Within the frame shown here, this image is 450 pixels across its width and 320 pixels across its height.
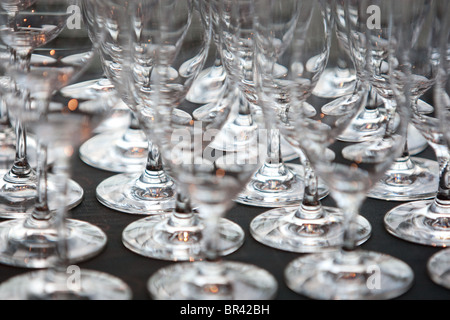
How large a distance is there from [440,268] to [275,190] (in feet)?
1.07

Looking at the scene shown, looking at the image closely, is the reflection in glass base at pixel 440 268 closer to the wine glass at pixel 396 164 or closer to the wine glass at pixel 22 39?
the wine glass at pixel 396 164

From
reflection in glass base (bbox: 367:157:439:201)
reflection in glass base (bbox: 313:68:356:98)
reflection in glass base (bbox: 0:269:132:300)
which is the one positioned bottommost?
reflection in glass base (bbox: 0:269:132:300)

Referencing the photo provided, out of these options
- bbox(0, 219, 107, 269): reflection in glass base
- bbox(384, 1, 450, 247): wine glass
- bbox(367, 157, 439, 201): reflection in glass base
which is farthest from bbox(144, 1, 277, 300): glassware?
bbox(367, 157, 439, 201): reflection in glass base

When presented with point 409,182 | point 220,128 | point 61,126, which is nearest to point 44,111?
point 61,126

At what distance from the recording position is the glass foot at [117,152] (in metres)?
1.40

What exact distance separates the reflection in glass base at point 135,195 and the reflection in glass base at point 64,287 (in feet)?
0.72

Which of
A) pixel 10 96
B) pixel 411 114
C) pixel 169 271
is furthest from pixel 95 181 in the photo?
pixel 411 114

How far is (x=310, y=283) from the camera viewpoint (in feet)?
3.29

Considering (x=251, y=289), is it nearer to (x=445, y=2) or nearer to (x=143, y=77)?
(x=143, y=77)

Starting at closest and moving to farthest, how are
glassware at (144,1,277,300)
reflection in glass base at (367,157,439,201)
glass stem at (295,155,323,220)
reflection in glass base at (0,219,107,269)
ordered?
glassware at (144,1,277,300), reflection in glass base at (0,219,107,269), glass stem at (295,155,323,220), reflection in glass base at (367,157,439,201)

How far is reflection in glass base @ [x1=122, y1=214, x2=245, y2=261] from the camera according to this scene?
3.56ft

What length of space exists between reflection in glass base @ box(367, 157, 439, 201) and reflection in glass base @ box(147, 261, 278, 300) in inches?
12.9

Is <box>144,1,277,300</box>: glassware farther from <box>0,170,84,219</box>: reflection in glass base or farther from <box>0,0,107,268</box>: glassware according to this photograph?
<box>0,170,84,219</box>: reflection in glass base

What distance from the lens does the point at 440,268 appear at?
3.43 ft
